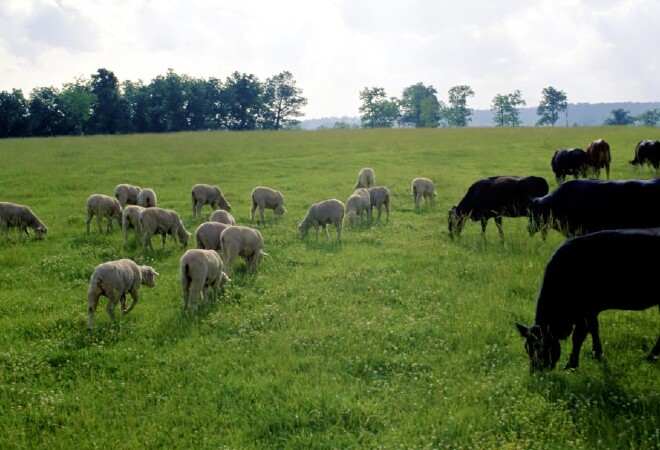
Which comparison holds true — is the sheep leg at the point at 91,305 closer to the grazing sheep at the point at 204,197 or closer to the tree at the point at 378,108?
the grazing sheep at the point at 204,197

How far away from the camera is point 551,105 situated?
569ft

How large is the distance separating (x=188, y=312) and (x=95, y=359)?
2207 millimetres

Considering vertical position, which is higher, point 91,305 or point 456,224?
point 456,224

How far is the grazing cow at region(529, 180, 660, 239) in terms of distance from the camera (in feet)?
40.5

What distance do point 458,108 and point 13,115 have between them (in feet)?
389

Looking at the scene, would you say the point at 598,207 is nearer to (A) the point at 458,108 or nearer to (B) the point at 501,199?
(B) the point at 501,199

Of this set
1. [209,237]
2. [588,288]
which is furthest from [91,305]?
[588,288]

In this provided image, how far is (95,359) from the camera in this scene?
846 cm

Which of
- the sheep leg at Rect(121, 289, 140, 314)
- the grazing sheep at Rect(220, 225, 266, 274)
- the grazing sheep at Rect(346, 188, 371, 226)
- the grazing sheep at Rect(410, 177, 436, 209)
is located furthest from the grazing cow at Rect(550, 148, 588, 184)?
the sheep leg at Rect(121, 289, 140, 314)

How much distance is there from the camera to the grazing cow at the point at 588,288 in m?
7.15

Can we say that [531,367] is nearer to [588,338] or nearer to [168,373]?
[588,338]

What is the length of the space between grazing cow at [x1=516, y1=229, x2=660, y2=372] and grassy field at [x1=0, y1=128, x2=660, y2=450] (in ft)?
1.41

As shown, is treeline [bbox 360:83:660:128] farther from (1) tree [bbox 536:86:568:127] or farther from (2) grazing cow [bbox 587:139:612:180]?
(2) grazing cow [bbox 587:139:612:180]

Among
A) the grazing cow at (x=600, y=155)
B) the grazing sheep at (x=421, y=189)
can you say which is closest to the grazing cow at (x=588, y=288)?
the grazing sheep at (x=421, y=189)
